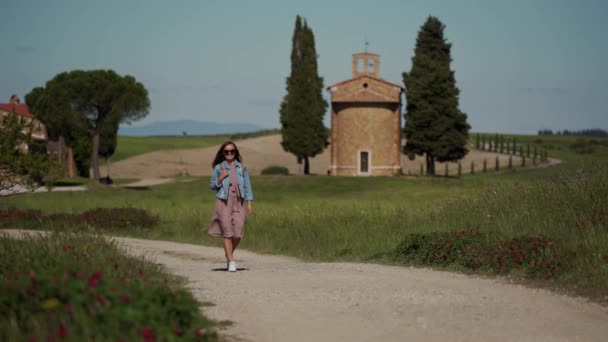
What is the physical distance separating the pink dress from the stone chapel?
5143 cm

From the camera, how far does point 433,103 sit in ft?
200

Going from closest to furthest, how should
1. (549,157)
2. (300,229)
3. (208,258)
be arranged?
(208,258), (300,229), (549,157)

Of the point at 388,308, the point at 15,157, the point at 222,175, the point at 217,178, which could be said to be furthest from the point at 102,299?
the point at 15,157

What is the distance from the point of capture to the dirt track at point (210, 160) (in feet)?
291

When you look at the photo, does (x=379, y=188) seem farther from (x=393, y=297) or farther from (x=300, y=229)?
(x=393, y=297)

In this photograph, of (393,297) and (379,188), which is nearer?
(393,297)

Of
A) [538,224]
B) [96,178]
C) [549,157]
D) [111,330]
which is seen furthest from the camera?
[549,157]

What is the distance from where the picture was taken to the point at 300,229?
21969mm

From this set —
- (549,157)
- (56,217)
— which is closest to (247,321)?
(56,217)

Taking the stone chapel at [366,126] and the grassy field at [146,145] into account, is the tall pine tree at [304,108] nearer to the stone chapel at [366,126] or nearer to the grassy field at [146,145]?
the stone chapel at [366,126]

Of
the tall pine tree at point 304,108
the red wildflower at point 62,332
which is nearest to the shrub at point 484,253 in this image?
the red wildflower at point 62,332

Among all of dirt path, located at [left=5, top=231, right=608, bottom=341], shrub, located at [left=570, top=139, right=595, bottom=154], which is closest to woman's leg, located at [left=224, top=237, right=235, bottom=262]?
dirt path, located at [left=5, top=231, right=608, bottom=341]

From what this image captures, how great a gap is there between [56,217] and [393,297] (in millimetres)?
18736

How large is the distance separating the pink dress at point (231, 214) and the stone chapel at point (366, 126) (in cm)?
5143
